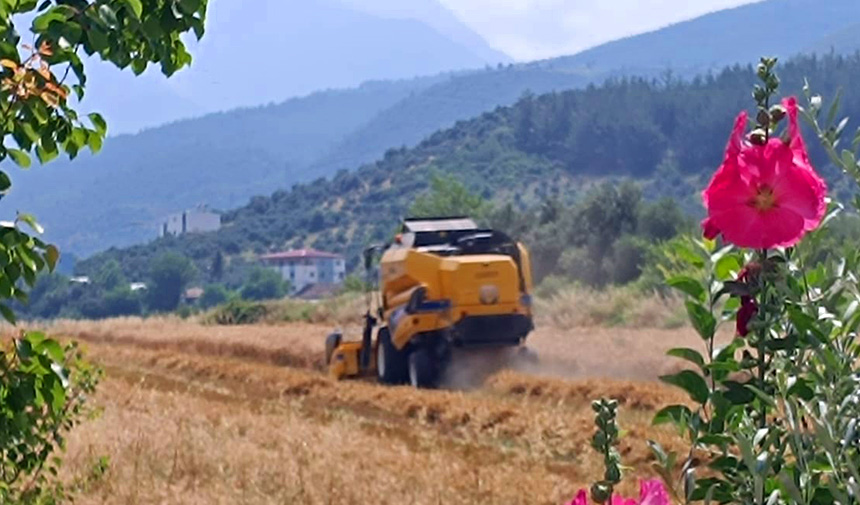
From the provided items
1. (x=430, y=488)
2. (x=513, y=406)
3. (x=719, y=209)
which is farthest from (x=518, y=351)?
(x=719, y=209)

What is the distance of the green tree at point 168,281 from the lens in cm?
8154

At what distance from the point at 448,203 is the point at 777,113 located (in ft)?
162

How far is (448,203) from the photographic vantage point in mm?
51500

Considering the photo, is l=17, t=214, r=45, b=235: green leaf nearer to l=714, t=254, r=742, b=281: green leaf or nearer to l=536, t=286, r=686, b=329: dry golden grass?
l=714, t=254, r=742, b=281: green leaf

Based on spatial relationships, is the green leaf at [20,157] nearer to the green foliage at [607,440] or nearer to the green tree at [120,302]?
the green foliage at [607,440]

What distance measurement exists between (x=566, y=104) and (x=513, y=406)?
336 ft

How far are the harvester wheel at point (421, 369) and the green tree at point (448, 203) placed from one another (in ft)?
103

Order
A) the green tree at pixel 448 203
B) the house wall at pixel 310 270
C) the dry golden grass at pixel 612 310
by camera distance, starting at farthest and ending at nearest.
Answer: the house wall at pixel 310 270
the green tree at pixel 448 203
the dry golden grass at pixel 612 310

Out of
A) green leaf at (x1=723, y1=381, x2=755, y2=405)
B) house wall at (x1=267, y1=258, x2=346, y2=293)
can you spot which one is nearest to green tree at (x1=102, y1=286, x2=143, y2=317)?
house wall at (x1=267, y1=258, x2=346, y2=293)

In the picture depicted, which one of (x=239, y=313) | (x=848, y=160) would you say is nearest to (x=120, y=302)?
(x=239, y=313)

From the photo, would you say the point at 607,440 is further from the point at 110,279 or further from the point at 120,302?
the point at 110,279

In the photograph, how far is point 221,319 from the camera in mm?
45188

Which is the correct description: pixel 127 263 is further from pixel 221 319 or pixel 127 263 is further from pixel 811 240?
pixel 811 240

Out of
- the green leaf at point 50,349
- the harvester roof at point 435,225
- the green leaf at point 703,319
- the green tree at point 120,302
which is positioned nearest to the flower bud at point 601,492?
the green leaf at point 703,319
